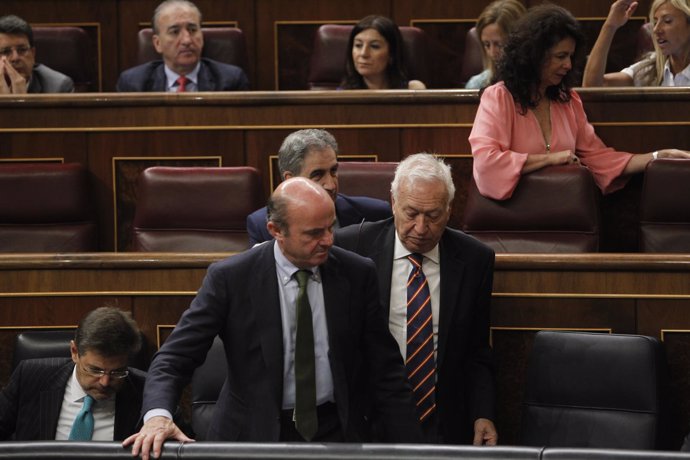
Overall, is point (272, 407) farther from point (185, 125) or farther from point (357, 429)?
point (185, 125)

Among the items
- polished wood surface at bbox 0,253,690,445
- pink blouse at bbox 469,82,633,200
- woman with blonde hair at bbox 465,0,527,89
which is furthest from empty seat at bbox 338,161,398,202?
woman with blonde hair at bbox 465,0,527,89

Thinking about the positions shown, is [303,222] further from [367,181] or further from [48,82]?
[48,82]

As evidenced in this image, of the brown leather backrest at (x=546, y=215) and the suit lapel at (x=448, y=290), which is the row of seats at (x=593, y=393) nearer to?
the suit lapel at (x=448, y=290)

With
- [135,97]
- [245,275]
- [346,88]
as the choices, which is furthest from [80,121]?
[245,275]

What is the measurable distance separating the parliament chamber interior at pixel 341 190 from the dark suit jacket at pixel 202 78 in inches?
3.9

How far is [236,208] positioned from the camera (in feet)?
4.75

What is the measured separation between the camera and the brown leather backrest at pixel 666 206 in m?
1.39

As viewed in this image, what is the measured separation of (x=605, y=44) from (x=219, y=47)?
634 mm

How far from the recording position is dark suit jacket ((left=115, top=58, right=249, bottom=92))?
1822 mm

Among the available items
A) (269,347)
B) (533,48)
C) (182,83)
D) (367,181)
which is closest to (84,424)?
(269,347)

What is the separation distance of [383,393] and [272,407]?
102mm

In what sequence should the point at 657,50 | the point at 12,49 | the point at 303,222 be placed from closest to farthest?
the point at 303,222 < the point at 657,50 < the point at 12,49

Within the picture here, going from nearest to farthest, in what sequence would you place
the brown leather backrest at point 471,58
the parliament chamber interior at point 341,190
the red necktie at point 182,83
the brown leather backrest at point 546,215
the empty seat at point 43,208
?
the parliament chamber interior at point 341,190, the brown leather backrest at point 546,215, the empty seat at point 43,208, the red necktie at point 182,83, the brown leather backrest at point 471,58

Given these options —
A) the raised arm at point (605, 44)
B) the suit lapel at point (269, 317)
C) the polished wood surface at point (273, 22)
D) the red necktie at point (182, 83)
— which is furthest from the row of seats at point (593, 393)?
the polished wood surface at point (273, 22)
